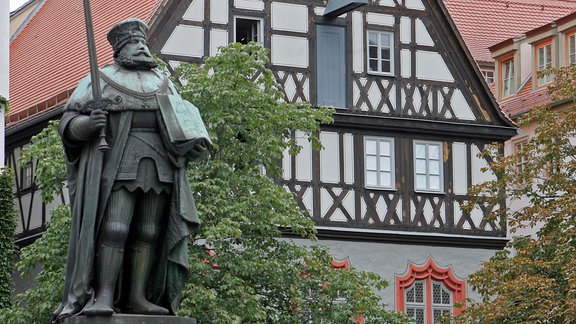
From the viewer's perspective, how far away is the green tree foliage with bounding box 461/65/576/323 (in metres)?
27.8

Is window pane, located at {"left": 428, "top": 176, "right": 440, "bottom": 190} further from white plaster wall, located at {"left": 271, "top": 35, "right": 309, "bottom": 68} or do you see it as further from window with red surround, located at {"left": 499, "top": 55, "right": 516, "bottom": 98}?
window with red surround, located at {"left": 499, "top": 55, "right": 516, "bottom": 98}

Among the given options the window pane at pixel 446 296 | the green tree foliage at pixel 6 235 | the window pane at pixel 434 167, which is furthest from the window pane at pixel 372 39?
the green tree foliage at pixel 6 235

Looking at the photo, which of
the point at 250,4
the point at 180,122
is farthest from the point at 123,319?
the point at 250,4

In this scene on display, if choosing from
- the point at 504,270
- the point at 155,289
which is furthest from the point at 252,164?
the point at 155,289

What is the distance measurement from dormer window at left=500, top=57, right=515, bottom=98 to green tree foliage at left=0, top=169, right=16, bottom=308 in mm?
18439

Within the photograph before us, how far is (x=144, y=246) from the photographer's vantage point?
41.3 feet

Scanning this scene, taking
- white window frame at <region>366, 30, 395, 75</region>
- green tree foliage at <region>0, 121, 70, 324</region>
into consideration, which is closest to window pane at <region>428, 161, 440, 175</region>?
white window frame at <region>366, 30, 395, 75</region>

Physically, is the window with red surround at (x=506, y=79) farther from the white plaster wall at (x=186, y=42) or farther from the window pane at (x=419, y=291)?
the white plaster wall at (x=186, y=42)

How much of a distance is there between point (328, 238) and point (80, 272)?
84.4 feet

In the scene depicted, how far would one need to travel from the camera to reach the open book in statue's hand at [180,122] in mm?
12531

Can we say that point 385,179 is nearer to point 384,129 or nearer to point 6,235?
point 384,129

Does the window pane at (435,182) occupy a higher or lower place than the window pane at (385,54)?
lower

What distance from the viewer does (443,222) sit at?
39.3m

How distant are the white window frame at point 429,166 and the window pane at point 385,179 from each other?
1.85 feet
